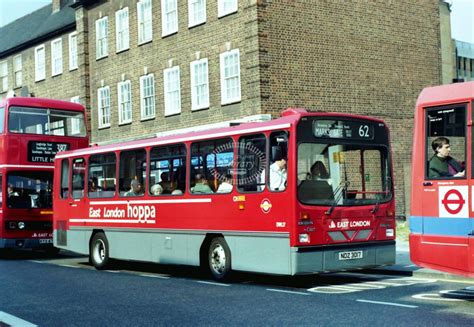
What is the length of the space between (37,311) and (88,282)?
3.65 metres

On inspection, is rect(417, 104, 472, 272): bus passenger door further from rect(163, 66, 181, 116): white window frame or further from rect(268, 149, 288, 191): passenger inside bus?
rect(163, 66, 181, 116): white window frame

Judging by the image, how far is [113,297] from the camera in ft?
36.6

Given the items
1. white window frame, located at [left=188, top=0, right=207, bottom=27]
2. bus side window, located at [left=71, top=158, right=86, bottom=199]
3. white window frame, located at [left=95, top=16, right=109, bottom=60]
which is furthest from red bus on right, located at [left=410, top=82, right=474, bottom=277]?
white window frame, located at [left=95, top=16, right=109, bottom=60]

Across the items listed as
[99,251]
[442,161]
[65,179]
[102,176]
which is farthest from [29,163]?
[442,161]

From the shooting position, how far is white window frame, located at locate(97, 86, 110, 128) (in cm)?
3378

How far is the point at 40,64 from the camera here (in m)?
39.8

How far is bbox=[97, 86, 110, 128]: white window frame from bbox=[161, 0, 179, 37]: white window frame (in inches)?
221

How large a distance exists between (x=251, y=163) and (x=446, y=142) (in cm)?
368

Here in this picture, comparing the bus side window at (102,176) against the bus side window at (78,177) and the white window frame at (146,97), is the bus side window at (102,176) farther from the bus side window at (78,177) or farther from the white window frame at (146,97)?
the white window frame at (146,97)

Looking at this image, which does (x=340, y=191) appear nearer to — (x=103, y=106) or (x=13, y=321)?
(x=13, y=321)

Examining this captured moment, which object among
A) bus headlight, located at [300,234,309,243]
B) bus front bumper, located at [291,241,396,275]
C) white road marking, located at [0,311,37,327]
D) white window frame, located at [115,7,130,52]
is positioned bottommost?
white road marking, located at [0,311,37,327]

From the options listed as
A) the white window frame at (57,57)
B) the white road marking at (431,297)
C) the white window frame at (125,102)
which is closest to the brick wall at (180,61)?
the white window frame at (125,102)

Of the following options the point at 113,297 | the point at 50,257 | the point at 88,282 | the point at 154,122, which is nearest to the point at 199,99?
the point at 154,122

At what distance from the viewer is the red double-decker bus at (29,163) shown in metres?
19.7
